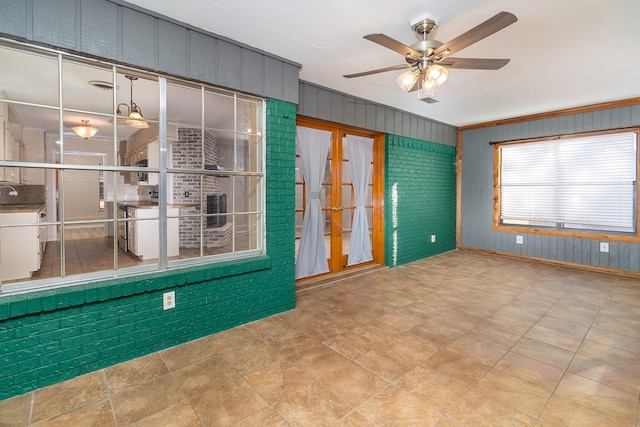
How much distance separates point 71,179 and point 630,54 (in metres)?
10.7

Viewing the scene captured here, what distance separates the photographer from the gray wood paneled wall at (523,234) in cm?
472

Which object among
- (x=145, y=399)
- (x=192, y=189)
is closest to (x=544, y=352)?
(x=145, y=399)

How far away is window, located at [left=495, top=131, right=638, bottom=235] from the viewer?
15.4 feet

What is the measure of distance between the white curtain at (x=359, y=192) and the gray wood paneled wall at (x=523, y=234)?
2733 mm

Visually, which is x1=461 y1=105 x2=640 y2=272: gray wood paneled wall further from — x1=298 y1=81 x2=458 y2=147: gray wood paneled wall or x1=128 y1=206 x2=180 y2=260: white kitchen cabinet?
x1=128 y1=206 x2=180 y2=260: white kitchen cabinet

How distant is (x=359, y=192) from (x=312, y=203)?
1.00 m

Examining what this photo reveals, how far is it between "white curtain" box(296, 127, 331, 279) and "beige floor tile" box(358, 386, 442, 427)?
7.52ft

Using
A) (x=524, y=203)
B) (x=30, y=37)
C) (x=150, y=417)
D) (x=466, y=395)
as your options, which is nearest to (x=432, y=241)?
(x=524, y=203)

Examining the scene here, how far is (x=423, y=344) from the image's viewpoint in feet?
8.50

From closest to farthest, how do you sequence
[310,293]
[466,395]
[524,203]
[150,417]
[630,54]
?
[150,417] < [466,395] < [630,54] < [310,293] < [524,203]

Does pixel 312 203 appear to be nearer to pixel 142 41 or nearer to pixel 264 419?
pixel 142 41

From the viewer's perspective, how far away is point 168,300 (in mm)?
2523

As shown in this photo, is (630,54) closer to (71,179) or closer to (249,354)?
(249,354)

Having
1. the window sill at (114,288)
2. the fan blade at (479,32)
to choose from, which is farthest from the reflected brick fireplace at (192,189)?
the fan blade at (479,32)
